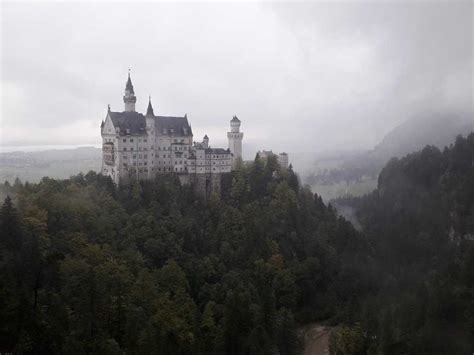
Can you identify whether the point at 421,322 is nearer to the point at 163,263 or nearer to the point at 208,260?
the point at 208,260

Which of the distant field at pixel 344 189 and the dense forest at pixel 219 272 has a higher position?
the distant field at pixel 344 189

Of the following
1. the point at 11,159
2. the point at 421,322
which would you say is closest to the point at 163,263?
the point at 421,322

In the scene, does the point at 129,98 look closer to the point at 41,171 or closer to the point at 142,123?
the point at 142,123

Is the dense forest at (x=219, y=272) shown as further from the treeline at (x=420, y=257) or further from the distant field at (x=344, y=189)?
the distant field at (x=344, y=189)

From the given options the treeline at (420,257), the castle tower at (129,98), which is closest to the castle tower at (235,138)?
the castle tower at (129,98)

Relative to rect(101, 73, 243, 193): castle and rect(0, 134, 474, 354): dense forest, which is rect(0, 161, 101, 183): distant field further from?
rect(0, 134, 474, 354): dense forest

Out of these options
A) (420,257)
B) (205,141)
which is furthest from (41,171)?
(420,257)

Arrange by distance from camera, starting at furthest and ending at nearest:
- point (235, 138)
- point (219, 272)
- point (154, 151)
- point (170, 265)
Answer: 1. point (235, 138)
2. point (154, 151)
3. point (219, 272)
4. point (170, 265)
